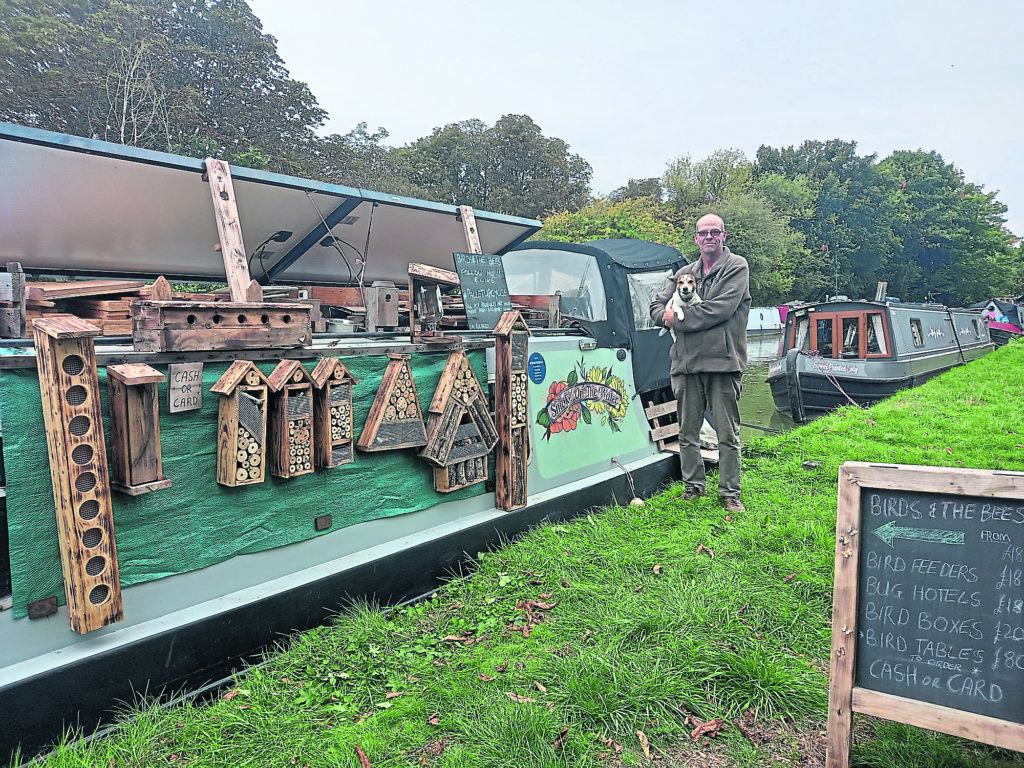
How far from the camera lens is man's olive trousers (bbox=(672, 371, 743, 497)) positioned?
15.1 ft

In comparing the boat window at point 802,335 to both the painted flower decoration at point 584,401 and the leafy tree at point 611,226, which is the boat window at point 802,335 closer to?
the leafy tree at point 611,226

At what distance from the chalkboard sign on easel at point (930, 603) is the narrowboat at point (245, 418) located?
2.23 m

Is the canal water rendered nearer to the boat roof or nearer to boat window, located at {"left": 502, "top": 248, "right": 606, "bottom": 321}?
boat window, located at {"left": 502, "top": 248, "right": 606, "bottom": 321}

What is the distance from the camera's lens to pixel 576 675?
2557 mm

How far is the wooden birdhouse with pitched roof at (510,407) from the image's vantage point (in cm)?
401

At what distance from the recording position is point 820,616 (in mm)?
3051

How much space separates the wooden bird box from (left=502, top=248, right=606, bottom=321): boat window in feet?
11.1

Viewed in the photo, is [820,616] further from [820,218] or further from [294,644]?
[820,218]

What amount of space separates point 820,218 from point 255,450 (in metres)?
51.4

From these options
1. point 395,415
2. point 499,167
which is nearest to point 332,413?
point 395,415

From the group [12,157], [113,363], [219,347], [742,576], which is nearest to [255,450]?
[219,347]

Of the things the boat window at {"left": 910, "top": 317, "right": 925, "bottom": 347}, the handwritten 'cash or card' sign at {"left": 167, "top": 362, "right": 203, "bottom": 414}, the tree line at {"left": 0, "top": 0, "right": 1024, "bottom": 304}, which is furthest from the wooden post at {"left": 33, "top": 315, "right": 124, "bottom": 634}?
the tree line at {"left": 0, "top": 0, "right": 1024, "bottom": 304}

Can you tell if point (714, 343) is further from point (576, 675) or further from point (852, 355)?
point (852, 355)

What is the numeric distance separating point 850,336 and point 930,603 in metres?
13.2
